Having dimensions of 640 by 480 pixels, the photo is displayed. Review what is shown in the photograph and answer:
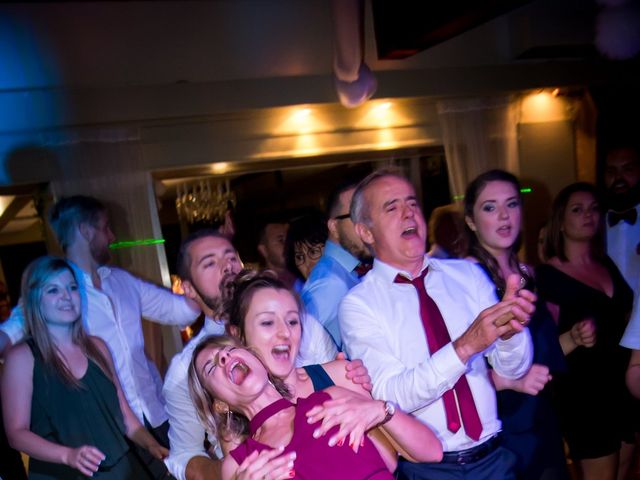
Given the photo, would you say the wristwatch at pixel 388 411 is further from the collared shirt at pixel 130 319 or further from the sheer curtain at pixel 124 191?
the sheer curtain at pixel 124 191

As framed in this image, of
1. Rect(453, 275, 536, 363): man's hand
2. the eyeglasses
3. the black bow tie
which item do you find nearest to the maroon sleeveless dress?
→ Rect(453, 275, 536, 363): man's hand

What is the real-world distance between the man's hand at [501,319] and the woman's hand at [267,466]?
534mm

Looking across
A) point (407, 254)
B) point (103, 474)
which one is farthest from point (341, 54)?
point (103, 474)

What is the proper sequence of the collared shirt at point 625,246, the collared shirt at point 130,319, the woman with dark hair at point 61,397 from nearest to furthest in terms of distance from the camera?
the woman with dark hair at point 61,397 < the collared shirt at point 625,246 < the collared shirt at point 130,319

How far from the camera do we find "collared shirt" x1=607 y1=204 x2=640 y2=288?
2848mm

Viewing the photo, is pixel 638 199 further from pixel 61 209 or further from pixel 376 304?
pixel 61 209

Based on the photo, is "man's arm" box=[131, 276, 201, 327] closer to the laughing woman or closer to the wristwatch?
the laughing woman

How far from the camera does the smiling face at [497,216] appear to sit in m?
2.29

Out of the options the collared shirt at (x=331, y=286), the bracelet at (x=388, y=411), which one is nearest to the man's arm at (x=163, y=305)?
the collared shirt at (x=331, y=286)

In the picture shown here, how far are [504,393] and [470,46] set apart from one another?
4.92 m

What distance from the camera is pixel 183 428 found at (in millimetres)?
1765

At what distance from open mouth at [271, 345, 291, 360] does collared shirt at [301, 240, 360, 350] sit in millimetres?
766

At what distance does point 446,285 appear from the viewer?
179 centimetres

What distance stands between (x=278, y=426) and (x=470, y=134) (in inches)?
205
